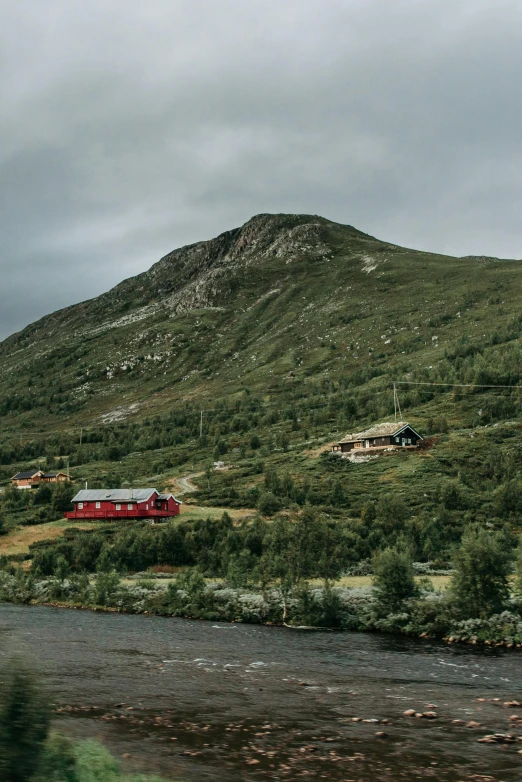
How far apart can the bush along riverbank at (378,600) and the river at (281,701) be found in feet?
7.98

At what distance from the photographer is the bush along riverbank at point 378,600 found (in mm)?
40406

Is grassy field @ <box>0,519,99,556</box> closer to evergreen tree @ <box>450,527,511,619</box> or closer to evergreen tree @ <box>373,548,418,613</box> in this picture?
evergreen tree @ <box>373,548,418,613</box>

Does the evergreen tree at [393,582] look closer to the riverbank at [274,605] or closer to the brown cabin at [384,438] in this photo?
the riverbank at [274,605]

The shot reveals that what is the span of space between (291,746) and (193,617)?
32.2 m

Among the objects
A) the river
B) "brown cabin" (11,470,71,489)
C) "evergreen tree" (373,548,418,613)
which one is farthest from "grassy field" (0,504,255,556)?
the river

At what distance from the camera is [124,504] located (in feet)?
342

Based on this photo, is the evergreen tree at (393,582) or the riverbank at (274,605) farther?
the evergreen tree at (393,582)

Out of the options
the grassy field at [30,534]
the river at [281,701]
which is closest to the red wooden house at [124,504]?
the grassy field at [30,534]

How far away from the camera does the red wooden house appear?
329ft

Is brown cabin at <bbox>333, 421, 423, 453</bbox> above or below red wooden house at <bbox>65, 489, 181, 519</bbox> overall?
above

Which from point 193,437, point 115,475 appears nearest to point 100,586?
point 115,475

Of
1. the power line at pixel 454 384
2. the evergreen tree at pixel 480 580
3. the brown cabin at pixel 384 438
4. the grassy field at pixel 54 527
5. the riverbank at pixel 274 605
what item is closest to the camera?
the riverbank at pixel 274 605

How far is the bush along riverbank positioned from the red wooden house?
3982 centimetres

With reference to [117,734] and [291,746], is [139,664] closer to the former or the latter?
[117,734]
